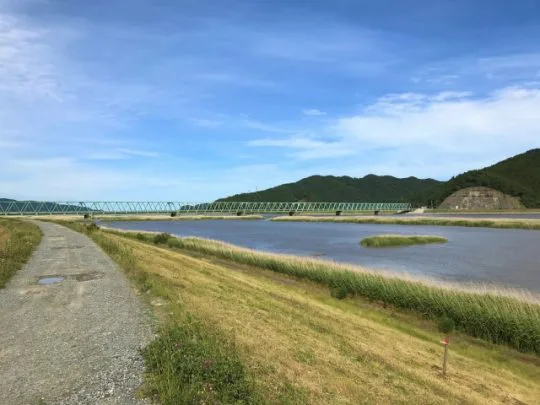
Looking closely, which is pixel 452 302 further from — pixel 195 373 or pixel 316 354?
pixel 195 373

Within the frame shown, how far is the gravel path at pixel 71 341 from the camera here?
8.34m

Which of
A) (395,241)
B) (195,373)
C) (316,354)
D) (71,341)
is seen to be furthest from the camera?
(395,241)

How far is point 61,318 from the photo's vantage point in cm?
1353

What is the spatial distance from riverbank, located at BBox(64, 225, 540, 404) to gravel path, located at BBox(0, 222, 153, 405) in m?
0.70

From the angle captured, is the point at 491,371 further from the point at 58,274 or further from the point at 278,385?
the point at 58,274

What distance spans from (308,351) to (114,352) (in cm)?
528

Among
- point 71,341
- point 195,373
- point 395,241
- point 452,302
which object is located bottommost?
point 395,241

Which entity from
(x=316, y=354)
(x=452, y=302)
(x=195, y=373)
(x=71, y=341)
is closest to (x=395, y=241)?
(x=452, y=302)

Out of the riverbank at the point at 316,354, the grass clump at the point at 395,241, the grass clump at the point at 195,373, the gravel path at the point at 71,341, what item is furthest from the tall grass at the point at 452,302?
the grass clump at the point at 395,241

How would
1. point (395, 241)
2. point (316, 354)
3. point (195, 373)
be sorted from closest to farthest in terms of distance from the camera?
point (195, 373), point (316, 354), point (395, 241)

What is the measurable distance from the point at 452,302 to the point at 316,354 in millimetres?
12194

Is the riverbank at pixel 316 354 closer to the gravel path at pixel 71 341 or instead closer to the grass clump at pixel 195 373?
the grass clump at pixel 195 373

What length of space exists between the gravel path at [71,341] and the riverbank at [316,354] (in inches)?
27.4

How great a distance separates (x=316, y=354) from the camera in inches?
500
